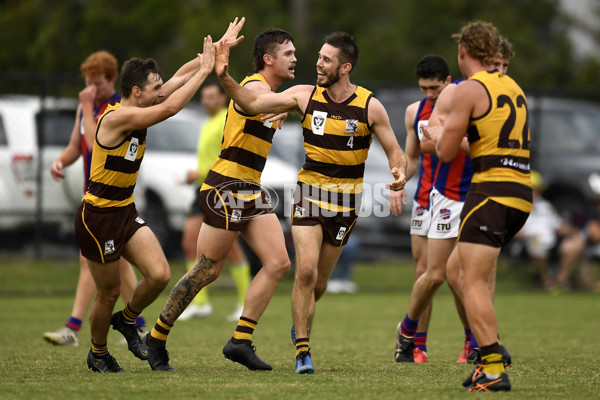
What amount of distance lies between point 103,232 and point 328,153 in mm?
1658

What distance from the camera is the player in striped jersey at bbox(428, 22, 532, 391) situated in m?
5.41

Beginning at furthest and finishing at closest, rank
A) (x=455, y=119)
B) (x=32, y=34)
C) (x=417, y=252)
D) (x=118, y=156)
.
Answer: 1. (x=32, y=34)
2. (x=417, y=252)
3. (x=118, y=156)
4. (x=455, y=119)

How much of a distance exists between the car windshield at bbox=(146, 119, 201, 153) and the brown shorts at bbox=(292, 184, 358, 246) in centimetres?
763

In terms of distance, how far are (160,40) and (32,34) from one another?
105 inches

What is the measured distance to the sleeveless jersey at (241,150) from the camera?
6.45 metres

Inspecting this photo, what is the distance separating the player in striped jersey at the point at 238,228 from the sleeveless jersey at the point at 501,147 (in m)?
1.63

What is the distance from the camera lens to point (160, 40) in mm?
17609

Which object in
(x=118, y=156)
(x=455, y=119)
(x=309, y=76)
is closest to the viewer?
(x=455, y=119)

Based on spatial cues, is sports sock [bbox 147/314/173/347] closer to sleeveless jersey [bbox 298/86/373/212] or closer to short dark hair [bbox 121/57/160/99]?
sleeveless jersey [bbox 298/86/373/212]

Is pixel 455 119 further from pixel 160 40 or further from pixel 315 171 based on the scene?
pixel 160 40

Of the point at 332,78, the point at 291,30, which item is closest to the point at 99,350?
the point at 332,78

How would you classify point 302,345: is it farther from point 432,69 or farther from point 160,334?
point 432,69

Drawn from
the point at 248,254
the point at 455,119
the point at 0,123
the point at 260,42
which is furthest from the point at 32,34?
the point at 455,119

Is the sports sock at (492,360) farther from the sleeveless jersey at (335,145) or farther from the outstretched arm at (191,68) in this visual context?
the outstretched arm at (191,68)
